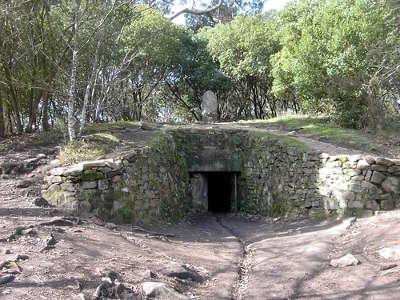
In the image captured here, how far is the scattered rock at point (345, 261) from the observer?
277 inches

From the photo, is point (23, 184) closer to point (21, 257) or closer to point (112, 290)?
point (21, 257)

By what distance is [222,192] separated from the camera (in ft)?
57.3

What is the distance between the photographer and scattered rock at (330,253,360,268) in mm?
7031

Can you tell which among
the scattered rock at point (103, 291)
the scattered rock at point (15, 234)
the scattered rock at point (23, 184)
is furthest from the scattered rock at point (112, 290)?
the scattered rock at point (23, 184)

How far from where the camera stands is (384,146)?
41.9ft

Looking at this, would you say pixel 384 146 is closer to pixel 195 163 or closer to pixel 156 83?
pixel 195 163

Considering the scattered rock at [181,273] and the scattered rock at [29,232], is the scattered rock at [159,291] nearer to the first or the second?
the scattered rock at [181,273]

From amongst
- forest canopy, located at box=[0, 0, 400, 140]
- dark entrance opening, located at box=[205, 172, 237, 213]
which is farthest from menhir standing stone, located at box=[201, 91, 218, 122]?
dark entrance opening, located at box=[205, 172, 237, 213]

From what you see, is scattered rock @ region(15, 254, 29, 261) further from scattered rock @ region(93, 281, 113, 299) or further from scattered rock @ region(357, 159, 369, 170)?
scattered rock @ region(357, 159, 369, 170)

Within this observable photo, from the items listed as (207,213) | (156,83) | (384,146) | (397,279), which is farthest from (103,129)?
(156,83)

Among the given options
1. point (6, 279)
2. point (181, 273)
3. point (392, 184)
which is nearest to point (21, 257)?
point (6, 279)

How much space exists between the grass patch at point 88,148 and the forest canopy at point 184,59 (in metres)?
0.39

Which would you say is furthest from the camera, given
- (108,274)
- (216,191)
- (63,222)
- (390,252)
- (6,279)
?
(216,191)

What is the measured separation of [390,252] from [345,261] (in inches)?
27.1
